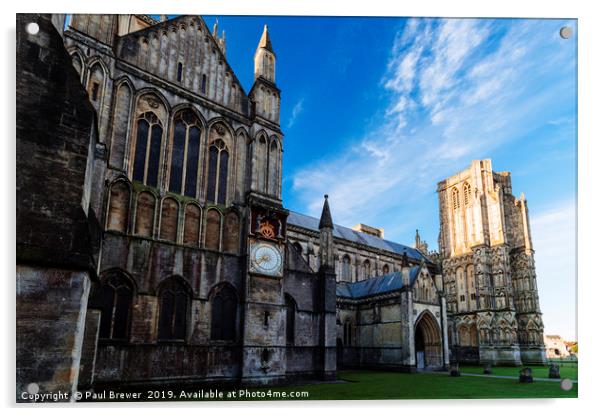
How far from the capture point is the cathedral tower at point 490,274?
140 feet

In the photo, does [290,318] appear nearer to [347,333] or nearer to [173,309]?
[173,309]

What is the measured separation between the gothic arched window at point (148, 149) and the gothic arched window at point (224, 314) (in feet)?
15.2

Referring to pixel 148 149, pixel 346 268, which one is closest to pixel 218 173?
pixel 148 149

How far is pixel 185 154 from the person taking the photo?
15.5 metres

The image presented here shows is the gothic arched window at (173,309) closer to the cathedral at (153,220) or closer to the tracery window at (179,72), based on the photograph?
the cathedral at (153,220)

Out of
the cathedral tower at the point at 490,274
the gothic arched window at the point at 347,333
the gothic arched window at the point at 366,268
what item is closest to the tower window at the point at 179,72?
the gothic arched window at the point at 347,333

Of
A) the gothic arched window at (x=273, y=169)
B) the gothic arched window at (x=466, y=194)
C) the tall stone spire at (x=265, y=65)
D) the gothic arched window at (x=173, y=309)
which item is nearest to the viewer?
the gothic arched window at (x=173, y=309)

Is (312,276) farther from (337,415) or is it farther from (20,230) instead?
(20,230)

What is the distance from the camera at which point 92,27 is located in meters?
13.4

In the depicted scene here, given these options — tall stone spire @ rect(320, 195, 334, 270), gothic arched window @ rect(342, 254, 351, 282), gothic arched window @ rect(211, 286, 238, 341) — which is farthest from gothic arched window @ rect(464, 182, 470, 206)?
gothic arched window @ rect(211, 286, 238, 341)

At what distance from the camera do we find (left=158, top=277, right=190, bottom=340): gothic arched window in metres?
13.3

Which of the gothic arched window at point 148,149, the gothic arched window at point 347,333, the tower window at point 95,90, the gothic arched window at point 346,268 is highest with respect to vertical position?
the tower window at point 95,90

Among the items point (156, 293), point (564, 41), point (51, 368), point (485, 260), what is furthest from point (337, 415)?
point (485, 260)

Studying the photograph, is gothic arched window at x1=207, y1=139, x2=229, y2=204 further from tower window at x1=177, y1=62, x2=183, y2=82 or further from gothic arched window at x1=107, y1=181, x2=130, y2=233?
gothic arched window at x1=107, y1=181, x2=130, y2=233
